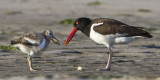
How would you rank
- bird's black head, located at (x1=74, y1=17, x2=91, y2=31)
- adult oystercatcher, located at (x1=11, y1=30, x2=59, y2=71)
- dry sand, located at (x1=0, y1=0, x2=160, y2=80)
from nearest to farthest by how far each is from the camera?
dry sand, located at (x1=0, y1=0, x2=160, y2=80)
adult oystercatcher, located at (x1=11, y1=30, x2=59, y2=71)
bird's black head, located at (x1=74, y1=17, x2=91, y2=31)

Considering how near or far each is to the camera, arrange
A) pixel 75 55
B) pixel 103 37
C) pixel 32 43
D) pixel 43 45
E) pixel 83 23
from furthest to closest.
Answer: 1. pixel 75 55
2. pixel 83 23
3. pixel 103 37
4. pixel 43 45
5. pixel 32 43

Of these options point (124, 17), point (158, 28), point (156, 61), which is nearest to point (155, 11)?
point (124, 17)

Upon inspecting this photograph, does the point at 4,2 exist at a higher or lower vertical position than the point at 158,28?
lower

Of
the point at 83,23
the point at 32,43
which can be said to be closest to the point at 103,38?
the point at 83,23

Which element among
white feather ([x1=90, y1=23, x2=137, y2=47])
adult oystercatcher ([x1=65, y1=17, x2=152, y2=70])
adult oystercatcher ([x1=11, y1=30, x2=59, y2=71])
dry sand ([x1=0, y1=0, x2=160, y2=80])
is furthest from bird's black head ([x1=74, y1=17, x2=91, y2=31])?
adult oystercatcher ([x1=11, y1=30, x2=59, y2=71])

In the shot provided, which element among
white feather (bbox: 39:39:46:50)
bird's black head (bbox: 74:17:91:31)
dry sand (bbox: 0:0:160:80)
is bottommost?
dry sand (bbox: 0:0:160:80)

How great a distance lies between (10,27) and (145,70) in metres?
10.9

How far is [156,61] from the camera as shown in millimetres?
11273

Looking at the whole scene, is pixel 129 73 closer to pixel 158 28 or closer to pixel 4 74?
pixel 4 74

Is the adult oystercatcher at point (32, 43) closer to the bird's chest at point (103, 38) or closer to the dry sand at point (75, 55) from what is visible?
the dry sand at point (75, 55)

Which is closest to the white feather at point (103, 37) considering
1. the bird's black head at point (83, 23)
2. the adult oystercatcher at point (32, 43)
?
the bird's black head at point (83, 23)

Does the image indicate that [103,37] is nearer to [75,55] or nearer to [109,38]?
[109,38]

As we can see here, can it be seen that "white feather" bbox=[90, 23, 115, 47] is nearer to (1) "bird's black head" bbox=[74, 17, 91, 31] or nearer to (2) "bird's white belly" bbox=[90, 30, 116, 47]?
(2) "bird's white belly" bbox=[90, 30, 116, 47]

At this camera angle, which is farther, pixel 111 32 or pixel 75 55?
pixel 75 55
